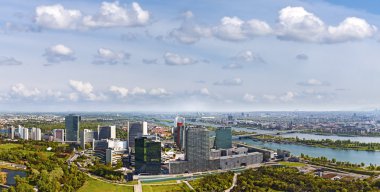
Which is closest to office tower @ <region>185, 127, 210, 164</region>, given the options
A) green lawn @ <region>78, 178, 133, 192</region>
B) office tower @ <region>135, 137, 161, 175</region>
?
office tower @ <region>135, 137, 161, 175</region>

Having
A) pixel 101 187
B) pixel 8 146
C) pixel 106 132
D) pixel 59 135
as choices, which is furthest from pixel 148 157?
pixel 59 135

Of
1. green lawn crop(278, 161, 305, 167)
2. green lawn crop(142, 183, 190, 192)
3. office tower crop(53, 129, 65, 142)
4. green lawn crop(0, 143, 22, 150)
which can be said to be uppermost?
office tower crop(53, 129, 65, 142)

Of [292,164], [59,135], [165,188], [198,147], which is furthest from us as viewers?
[59,135]

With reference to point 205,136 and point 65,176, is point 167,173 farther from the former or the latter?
point 65,176

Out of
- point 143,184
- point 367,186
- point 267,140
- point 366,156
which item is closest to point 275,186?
point 367,186

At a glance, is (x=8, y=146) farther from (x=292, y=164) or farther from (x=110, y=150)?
(x=292, y=164)

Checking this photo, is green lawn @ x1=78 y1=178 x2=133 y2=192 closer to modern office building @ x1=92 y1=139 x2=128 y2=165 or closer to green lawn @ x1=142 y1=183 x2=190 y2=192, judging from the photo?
green lawn @ x1=142 y1=183 x2=190 y2=192
